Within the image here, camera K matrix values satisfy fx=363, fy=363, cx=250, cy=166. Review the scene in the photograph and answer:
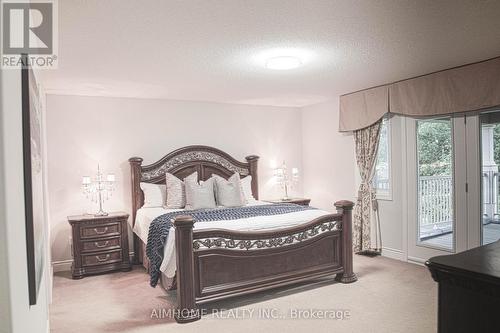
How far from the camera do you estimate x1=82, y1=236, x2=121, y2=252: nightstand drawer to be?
4.48 m

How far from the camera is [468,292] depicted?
1.32 meters

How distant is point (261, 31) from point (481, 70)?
8.27 feet

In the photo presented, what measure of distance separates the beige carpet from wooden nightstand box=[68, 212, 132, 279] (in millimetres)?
217

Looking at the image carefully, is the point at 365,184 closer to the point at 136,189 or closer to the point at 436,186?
the point at 436,186

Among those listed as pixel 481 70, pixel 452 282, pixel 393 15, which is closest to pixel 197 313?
pixel 452 282

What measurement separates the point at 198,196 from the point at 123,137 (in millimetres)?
1416

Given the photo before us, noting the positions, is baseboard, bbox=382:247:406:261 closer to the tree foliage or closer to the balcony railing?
the balcony railing

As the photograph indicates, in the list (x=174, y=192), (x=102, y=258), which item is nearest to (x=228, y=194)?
(x=174, y=192)

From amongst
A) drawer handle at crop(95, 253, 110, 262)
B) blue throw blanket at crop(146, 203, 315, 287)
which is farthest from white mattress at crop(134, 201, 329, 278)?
drawer handle at crop(95, 253, 110, 262)

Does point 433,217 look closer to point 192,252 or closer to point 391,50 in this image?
point 391,50

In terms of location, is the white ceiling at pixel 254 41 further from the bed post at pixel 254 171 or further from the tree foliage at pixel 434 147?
the bed post at pixel 254 171

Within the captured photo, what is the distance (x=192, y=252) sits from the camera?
317cm

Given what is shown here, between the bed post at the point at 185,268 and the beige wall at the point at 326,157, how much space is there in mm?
3227

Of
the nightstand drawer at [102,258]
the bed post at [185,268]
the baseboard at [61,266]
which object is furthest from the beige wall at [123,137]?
the bed post at [185,268]
